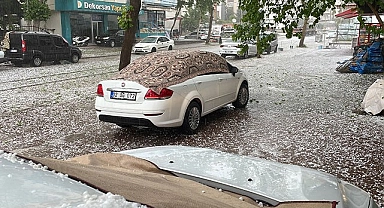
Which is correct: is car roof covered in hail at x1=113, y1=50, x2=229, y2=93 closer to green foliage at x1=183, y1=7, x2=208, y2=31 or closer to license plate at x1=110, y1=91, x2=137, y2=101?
license plate at x1=110, y1=91, x2=137, y2=101

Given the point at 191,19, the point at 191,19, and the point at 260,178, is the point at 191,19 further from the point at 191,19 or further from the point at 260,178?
the point at 260,178

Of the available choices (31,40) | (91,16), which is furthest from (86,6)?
(31,40)

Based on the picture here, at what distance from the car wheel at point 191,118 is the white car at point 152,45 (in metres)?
20.4

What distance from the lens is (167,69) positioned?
689 centimetres

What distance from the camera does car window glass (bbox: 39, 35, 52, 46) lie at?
1943 centimetres

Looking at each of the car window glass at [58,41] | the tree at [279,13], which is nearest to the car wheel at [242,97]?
the tree at [279,13]

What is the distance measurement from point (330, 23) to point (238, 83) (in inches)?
3287

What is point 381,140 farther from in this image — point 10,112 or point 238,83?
point 10,112

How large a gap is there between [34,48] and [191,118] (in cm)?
1477

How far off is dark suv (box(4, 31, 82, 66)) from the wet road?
721 cm

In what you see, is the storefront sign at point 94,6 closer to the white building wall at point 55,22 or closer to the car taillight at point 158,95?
the white building wall at point 55,22

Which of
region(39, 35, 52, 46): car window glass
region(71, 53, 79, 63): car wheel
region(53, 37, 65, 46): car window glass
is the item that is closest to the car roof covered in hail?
Result: region(39, 35, 52, 46): car window glass

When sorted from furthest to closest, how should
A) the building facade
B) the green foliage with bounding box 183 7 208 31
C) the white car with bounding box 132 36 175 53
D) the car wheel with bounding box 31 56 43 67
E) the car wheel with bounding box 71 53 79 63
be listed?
the green foliage with bounding box 183 7 208 31 < the building facade < the white car with bounding box 132 36 175 53 < the car wheel with bounding box 71 53 79 63 < the car wheel with bounding box 31 56 43 67

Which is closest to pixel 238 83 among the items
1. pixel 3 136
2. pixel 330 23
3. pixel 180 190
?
pixel 3 136
